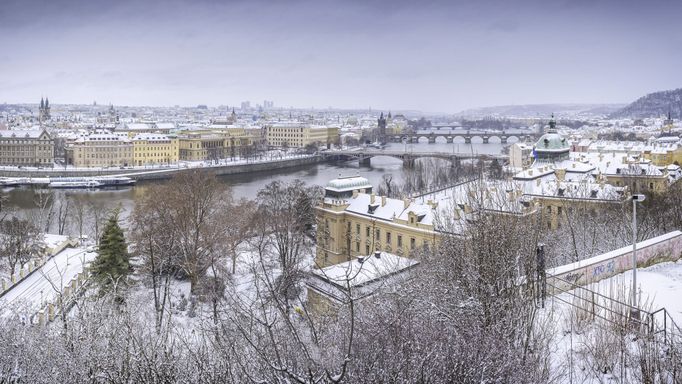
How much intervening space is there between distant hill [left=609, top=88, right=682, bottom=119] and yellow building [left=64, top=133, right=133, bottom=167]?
98717 mm

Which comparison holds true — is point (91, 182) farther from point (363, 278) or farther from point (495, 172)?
point (363, 278)

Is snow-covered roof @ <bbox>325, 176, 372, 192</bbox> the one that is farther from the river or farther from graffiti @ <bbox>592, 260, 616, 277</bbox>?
graffiti @ <bbox>592, 260, 616, 277</bbox>

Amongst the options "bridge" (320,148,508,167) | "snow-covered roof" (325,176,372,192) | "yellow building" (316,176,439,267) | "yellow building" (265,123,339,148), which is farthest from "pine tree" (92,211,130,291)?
"yellow building" (265,123,339,148)

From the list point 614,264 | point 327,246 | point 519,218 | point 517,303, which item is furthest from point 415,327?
point 327,246

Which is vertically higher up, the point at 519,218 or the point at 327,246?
the point at 519,218

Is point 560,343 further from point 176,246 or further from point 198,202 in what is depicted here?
point 198,202

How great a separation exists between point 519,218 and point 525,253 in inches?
32.8

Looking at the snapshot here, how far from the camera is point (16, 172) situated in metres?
37.4

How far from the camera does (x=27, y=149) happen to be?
43.3 metres

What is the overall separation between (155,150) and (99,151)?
479 cm

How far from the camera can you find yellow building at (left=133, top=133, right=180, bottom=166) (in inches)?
1781

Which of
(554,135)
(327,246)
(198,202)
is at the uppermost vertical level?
(554,135)

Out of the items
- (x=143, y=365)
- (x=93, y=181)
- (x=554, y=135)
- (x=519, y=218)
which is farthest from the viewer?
(x=93, y=181)

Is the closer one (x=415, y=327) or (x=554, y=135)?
(x=415, y=327)
